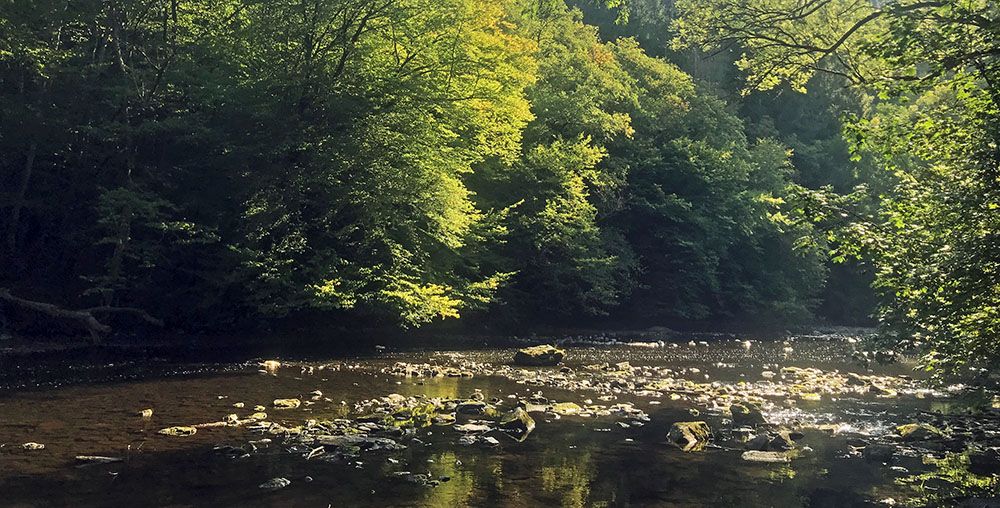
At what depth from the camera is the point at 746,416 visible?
18.7 meters

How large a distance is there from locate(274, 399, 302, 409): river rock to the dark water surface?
220mm

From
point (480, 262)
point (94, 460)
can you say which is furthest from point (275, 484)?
point (480, 262)

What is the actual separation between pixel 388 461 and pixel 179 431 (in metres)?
4.17

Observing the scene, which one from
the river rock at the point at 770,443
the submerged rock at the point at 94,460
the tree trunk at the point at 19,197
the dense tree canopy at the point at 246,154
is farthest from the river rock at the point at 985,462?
the tree trunk at the point at 19,197

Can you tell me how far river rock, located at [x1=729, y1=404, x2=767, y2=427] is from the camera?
58.4 ft

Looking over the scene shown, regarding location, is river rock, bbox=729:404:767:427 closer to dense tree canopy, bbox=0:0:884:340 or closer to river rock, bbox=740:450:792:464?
river rock, bbox=740:450:792:464

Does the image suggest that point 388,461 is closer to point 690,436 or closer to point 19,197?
point 690,436

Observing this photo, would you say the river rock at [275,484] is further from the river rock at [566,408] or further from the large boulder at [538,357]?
the large boulder at [538,357]

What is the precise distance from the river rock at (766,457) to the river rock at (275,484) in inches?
317

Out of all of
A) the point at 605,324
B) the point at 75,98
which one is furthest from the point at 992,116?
the point at 605,324

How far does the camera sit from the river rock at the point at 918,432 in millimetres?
16500

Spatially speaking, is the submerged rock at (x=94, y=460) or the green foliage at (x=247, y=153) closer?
the submerged rock at (x=94, y=460)

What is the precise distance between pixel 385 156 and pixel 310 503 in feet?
67.3

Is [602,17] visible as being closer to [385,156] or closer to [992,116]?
[385,156]
